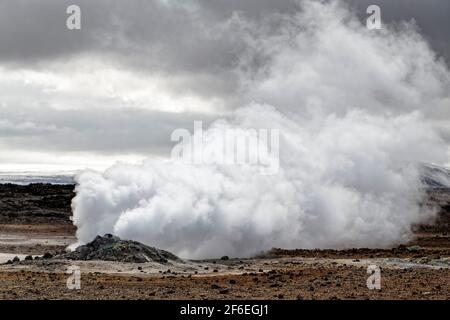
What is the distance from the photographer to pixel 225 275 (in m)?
30.5

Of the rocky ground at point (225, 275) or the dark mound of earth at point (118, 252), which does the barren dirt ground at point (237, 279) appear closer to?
the rocky ground at point (225, 275)

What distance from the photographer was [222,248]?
41750 mm

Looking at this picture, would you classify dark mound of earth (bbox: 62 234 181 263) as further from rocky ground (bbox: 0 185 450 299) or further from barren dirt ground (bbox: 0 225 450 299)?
barren dirt ground (bbox: 0 225 450 299)

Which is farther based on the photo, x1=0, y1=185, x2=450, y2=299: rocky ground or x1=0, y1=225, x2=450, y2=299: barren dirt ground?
x1=0, y1=185, x2=450, y2=299: rocky ground

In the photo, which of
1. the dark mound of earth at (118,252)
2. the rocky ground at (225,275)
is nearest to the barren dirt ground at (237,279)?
the rocky ground at (225,275)

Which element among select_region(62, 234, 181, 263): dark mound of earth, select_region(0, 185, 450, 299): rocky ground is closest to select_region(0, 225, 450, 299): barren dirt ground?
select_region(0, 185, 450, 299): rocky ground

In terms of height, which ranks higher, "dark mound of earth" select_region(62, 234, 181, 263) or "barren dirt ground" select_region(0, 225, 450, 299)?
"dark mound of earth" select_region(62, 234, 181, 263)


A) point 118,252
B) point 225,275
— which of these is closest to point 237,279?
point 225,275

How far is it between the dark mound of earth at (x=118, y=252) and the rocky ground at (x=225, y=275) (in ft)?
0.15

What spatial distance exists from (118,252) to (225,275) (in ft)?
19.5

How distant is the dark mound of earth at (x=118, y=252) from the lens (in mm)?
33312

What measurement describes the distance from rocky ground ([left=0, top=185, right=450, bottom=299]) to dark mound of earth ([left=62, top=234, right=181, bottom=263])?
0.05 metres

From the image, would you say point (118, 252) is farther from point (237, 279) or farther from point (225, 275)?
point (237, 279)

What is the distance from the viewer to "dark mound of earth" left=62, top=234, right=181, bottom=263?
3331cm
